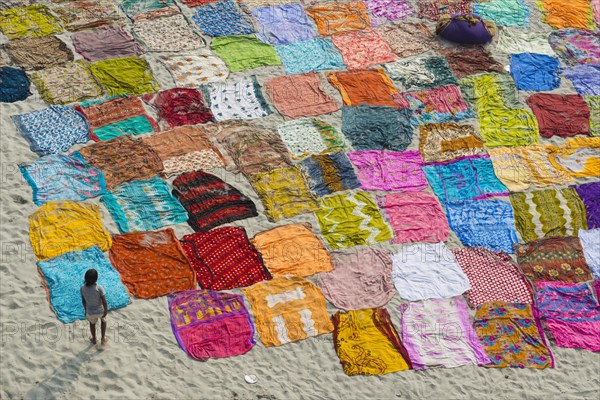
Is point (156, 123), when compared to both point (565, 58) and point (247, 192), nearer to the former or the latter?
point (247, 192)

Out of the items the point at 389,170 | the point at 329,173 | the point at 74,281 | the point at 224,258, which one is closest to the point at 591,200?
the point at 389,170

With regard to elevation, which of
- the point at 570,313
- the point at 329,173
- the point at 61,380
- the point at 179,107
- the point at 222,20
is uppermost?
the point at 222,20

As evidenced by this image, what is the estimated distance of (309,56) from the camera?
14.5 metres

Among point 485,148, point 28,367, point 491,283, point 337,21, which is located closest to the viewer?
point 28,367

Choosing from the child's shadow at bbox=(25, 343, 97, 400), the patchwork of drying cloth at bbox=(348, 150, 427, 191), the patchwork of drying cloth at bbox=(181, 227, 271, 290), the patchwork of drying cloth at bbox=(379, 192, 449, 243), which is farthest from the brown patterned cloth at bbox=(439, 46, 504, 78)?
the child's shadow at bbox=(25, 343, 97, 400)

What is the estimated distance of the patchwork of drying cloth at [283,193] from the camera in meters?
12.0

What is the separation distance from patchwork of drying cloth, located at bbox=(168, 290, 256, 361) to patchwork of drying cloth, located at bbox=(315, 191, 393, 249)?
66.5 inches

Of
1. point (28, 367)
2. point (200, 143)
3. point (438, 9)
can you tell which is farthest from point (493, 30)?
point (28, 367)

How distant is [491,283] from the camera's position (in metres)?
11.6

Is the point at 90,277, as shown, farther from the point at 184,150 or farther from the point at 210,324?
the point at 184,150

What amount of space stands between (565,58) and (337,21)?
3910 millimetres

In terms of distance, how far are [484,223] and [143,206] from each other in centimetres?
454

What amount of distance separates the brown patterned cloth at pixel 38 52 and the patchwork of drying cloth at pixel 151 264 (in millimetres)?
3737

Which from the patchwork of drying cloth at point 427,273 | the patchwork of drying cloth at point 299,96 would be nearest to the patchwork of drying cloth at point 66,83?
the patchwork of drying cloth at point 299,96
